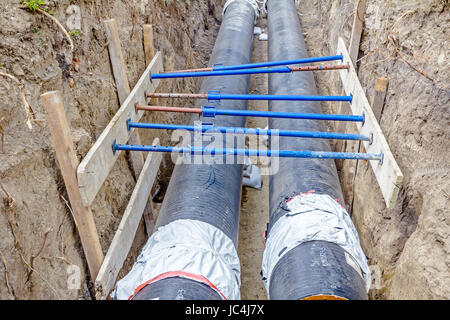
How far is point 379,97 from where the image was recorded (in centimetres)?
415

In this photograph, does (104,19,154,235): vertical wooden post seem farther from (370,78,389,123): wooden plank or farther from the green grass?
(370,78,389,123): wooden plank

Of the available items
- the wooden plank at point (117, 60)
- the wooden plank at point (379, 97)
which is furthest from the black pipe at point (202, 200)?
the wooden plank at point (379, 97)

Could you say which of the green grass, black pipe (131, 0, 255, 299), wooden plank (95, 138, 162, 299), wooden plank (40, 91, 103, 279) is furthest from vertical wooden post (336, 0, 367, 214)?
the green grass

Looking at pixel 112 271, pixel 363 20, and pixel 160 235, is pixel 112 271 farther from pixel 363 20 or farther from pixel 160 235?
pixel 363 20

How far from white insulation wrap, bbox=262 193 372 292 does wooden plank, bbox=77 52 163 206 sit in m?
1.91

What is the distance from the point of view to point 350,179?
525cm

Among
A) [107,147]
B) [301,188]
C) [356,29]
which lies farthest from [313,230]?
[356,29]

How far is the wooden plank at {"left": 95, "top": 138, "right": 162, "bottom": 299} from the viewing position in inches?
132

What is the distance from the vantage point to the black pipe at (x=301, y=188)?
304 centimetres

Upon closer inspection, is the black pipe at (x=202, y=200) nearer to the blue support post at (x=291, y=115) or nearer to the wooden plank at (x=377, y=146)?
the blue support post at (x=291, y=115)

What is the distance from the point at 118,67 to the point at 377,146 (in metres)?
3.19
